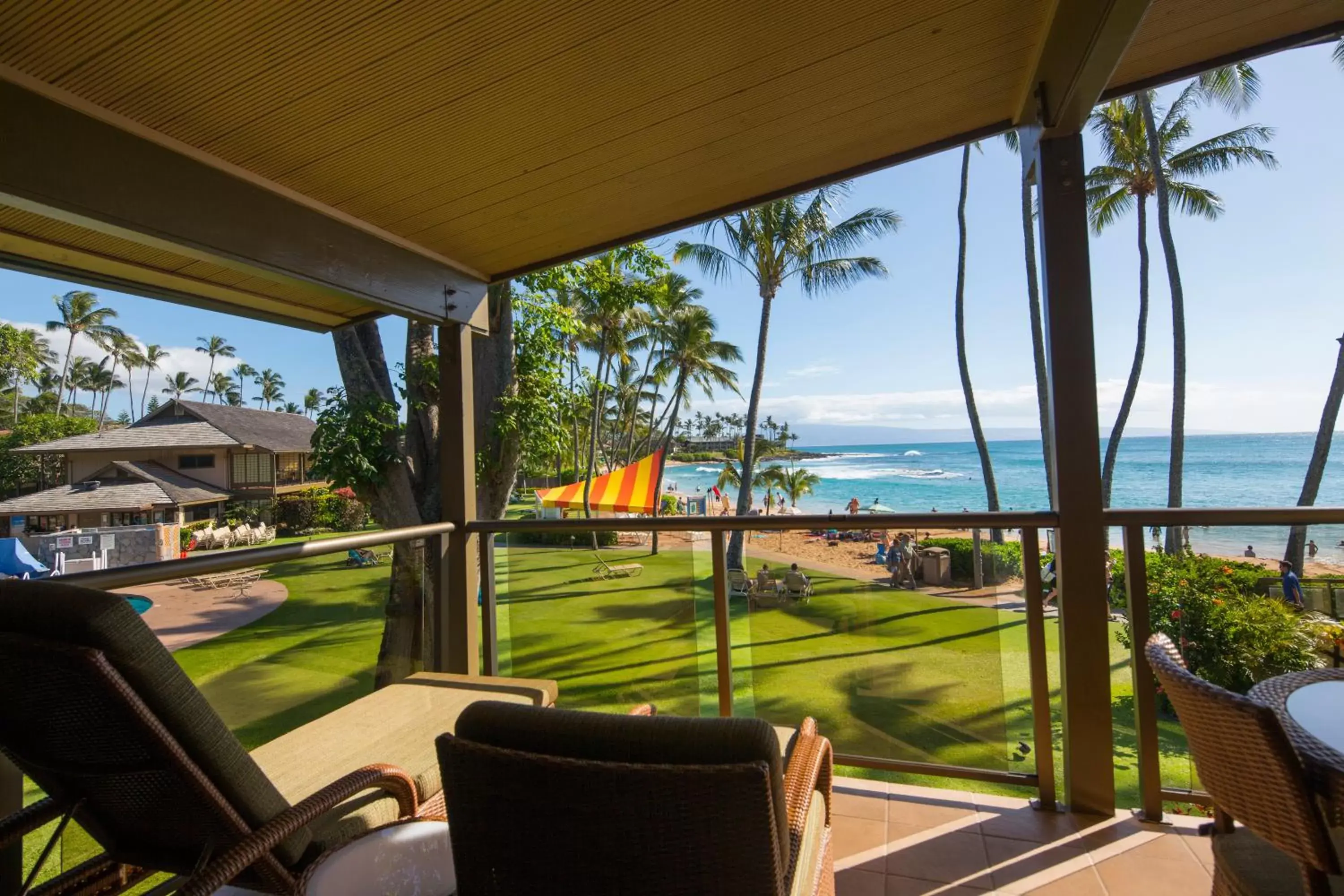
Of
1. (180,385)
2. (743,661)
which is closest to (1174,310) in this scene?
(743,661)

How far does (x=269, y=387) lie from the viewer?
168 ft

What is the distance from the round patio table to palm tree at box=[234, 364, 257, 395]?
5533cm

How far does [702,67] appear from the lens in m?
1.81

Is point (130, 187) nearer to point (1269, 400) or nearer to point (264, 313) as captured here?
point (264, 313)

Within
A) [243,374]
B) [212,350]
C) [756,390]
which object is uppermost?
[212,350]

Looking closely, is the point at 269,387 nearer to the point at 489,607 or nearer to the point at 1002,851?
the point at 489,607

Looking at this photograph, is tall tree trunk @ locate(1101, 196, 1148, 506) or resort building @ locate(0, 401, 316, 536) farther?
resort building @ locate(0, 401, 316, 536)

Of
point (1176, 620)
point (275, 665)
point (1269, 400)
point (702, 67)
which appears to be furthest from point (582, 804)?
point (1269, 400)

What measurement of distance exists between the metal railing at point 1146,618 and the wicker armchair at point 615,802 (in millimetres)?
1896

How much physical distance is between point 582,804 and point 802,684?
189 centimetres

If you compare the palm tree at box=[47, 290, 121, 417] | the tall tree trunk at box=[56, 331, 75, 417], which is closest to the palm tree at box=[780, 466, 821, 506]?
the palm tree at box=[47, 290, 121, 417]

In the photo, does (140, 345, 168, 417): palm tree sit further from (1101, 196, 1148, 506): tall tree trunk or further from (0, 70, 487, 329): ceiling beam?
(1101, 196, 1148, 506): tall tree trunk

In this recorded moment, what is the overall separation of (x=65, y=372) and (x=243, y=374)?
18.0 meters

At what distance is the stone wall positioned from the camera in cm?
1634
